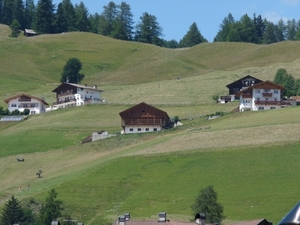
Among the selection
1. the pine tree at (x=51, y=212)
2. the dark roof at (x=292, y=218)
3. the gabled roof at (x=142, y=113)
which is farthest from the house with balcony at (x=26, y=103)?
the dark roof at (x=292, y=218)

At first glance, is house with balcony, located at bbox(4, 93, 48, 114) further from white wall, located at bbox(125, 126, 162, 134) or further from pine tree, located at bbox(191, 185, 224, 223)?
pine tree, located at bbox(191, 185, 224, 223)

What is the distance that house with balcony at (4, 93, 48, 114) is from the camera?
153m

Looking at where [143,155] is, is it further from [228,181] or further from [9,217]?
[9,217]

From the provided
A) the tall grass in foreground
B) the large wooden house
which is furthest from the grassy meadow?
the large wooden house

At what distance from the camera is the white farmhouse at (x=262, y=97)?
134 meters

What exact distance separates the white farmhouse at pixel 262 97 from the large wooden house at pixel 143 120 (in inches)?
496

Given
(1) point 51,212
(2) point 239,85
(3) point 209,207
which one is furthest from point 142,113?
(3) point 209,207

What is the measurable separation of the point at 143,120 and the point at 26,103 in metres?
35.9

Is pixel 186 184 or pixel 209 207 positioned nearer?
pixel 209 207

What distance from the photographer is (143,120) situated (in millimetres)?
124750

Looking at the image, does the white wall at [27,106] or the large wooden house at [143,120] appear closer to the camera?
the large wooden house at [143,120]

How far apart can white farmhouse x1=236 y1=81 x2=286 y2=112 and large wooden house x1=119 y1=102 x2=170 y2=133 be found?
Result: 1261 centimetres

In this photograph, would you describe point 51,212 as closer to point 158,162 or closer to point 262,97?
point 158,162

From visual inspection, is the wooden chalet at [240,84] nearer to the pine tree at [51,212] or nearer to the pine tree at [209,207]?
the pine tree at [51,212]
